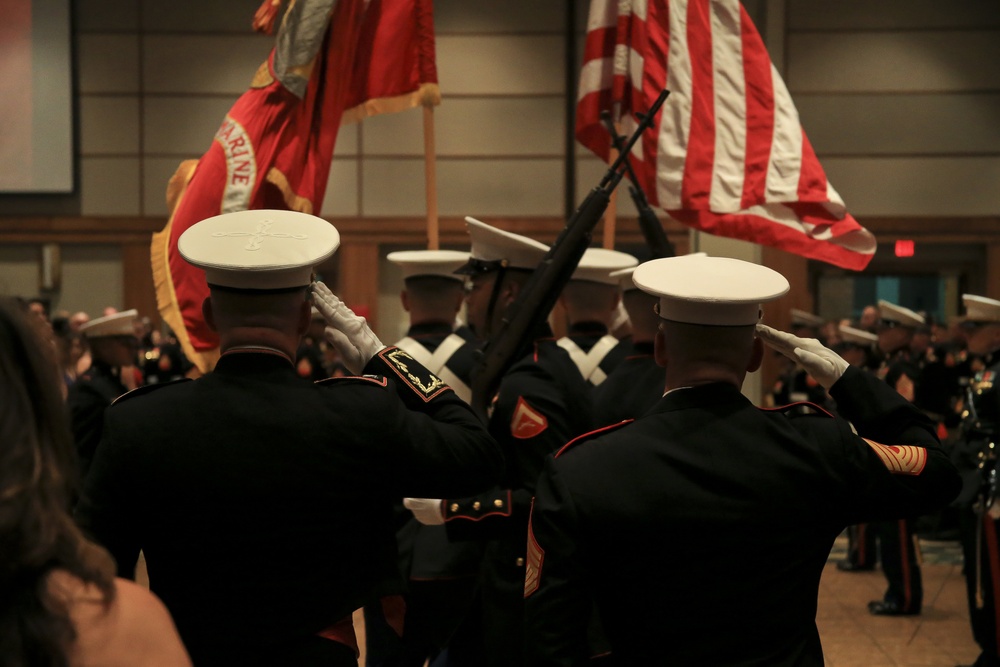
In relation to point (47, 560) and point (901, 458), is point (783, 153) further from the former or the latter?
point (47, 560)

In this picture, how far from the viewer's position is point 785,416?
1.74 m

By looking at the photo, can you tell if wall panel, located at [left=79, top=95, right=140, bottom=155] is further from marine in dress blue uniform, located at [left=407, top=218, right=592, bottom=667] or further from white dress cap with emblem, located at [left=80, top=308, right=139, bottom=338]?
marine in dress blue uniform, located at [left=407, top=218, right=592, bottom=667]

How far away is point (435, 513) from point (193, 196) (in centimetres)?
162

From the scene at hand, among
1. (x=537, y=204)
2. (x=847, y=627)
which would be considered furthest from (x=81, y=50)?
(x=847, y=627)

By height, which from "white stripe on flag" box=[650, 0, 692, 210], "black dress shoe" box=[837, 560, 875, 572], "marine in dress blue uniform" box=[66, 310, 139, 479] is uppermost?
"white stripe on flag" box=[650, 0, 692, 210]

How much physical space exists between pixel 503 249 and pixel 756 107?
152 centimetres

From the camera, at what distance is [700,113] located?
13.0 ft

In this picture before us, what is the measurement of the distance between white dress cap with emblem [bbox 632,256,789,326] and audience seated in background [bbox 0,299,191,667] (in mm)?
944

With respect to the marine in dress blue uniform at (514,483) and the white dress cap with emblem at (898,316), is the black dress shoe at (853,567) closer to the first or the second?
the white dress cap with emblem at (898,316)

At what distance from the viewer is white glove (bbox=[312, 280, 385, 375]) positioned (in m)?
1.90

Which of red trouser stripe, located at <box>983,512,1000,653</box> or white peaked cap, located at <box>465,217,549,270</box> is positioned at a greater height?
white peaked cap, located at <box>465,217,549,270</box>

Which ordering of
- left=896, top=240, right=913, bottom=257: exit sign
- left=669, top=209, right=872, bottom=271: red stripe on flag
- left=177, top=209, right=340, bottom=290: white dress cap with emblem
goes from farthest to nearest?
1. left=896, top=240, right=913, bottom=257: exit sign
2. left=669, top=209, right=872, bottom=271: red stripe on flag
3. left=177, top=209, right=340, bottom=290: white dress cap with emblem

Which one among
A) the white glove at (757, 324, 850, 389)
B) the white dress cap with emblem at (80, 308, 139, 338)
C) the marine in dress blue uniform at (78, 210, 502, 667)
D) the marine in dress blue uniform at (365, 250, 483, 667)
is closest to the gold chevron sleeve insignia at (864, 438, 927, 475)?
the white glove at (757, 324, 850, 389)

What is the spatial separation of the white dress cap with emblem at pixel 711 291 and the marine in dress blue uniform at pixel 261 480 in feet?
1.33
